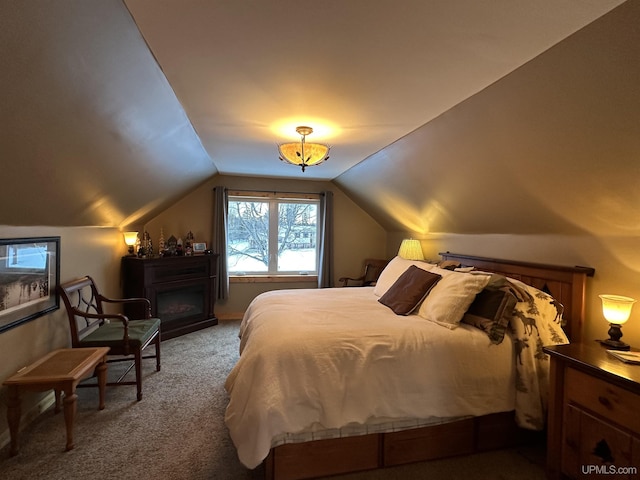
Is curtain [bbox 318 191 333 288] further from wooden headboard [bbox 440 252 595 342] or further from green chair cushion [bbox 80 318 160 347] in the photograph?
wooden headboard [bbox 440 252 595 342]

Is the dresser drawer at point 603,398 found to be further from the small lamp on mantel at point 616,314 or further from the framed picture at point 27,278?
the framed picture at point 27,278

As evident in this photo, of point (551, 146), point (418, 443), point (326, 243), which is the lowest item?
point (418, 443)

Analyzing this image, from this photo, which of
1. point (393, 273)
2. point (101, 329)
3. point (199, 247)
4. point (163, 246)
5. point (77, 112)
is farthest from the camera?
point (199, 247)

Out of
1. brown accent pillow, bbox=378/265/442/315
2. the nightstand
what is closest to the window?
brown accent pillow, bbox=378/265/442/315

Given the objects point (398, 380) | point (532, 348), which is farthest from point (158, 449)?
point (532, 348)

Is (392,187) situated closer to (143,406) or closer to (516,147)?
(516,147)

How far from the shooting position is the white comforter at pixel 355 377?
1.68 meters

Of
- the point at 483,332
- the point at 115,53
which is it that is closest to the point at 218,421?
the point at 483,332

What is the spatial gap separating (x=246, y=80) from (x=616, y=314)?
251cm

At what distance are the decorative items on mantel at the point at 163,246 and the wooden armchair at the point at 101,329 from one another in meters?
0.94

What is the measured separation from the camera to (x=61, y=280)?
2.67m

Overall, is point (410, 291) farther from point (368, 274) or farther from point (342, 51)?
point (368, 274)

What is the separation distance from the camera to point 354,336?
192 cm

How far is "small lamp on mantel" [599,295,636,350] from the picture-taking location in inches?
71.0
